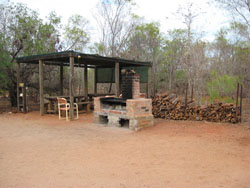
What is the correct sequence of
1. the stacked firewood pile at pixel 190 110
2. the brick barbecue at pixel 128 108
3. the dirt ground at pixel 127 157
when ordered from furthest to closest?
the stacked firewood pile at pixel 190 110 → the brick barbecue at pixel 128 108 → the dirt ground at pixel 127 157

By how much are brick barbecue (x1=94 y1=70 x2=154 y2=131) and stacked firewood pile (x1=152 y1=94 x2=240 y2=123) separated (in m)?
1.65

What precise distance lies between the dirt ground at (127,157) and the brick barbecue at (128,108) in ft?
1.14

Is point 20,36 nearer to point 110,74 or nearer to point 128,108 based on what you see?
point 110,74

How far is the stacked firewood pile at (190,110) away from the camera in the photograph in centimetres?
763

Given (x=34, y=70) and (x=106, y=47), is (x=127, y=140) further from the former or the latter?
(x=106, y=47)

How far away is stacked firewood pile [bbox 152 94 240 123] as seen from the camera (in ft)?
25.0

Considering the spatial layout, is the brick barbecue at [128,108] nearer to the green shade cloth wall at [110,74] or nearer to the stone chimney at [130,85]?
the stone chimney at [130,85]

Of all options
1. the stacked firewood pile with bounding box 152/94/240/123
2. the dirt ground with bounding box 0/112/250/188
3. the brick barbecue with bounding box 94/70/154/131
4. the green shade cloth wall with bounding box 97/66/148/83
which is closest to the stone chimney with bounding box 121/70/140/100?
the brick barbecue with bounding box 94/70/154/131

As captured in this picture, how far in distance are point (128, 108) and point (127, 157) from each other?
267cm

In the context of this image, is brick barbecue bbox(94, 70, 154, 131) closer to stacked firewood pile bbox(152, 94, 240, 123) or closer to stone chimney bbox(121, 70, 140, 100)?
stone chimney bbox(121, 70, 140, 100)

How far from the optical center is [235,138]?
5824 millimetres

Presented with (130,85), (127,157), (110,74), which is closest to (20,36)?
(110,74)

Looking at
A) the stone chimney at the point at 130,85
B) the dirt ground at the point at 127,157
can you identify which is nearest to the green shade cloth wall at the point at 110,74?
the stone chimney at the point at 130,85

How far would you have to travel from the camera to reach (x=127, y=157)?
14.8ft
